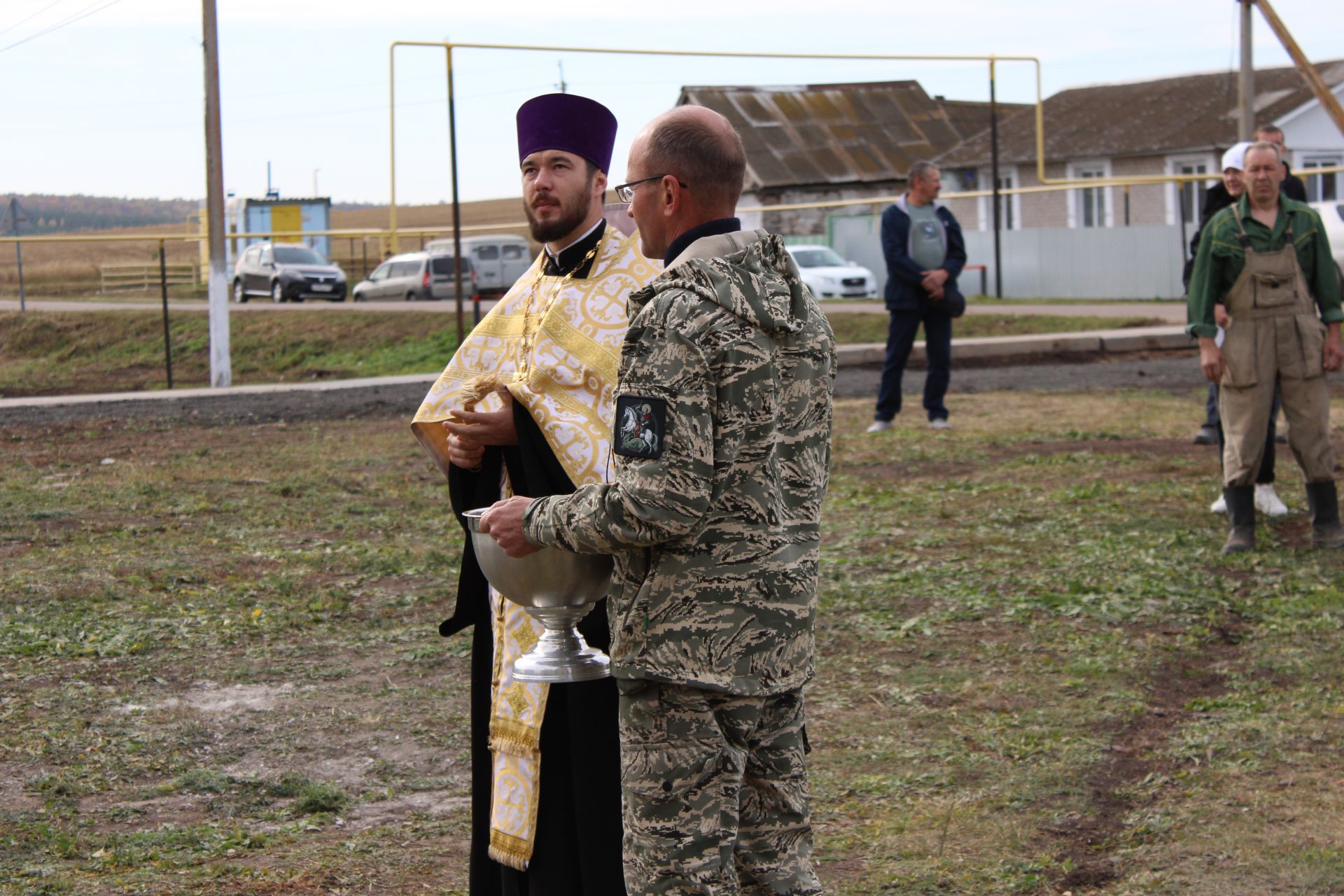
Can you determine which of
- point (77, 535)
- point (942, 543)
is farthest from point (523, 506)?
point (77, 535)

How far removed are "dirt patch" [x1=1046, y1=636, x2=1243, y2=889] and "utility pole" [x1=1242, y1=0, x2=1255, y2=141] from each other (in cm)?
1739

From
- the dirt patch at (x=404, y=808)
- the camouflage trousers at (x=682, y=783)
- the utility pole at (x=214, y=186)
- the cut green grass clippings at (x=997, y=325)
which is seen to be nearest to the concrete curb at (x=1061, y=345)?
the cut green grass clippings at (x=997, y=325)

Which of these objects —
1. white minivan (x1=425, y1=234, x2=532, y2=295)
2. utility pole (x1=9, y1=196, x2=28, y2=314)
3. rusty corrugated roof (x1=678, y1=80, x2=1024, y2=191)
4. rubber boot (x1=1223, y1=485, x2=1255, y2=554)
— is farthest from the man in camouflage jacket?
rusty corrugated roof (x1=678, y1=80, x2=1024, y2=191)

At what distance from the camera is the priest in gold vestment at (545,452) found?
3.03 m

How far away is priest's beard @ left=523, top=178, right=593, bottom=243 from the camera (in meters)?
3.23

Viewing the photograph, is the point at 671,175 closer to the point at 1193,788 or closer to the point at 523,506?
the point at 523,506

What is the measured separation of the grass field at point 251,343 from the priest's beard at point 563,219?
658 inches

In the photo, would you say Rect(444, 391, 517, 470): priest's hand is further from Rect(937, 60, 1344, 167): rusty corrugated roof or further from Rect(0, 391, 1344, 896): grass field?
Rect(937, 60, 1344, 167): rusty corrugated roof

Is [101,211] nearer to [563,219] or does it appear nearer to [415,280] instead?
[415,280]

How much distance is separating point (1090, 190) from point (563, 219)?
3526 centimetres

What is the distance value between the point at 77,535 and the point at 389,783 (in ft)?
13.9

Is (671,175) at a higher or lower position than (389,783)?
higher

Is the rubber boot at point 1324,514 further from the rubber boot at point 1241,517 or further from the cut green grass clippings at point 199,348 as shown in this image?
the cut green grass clippings at point 199,348

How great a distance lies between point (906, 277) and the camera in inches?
431
